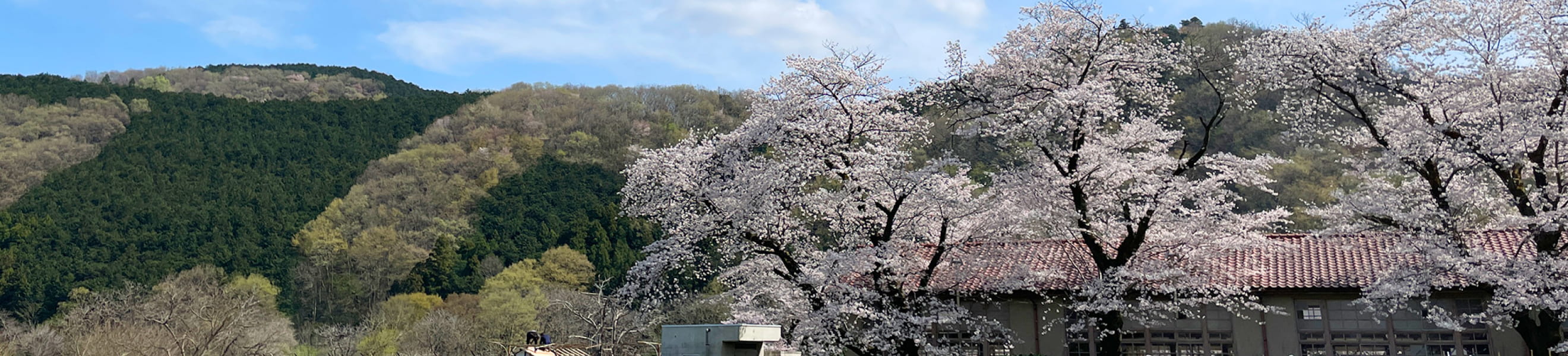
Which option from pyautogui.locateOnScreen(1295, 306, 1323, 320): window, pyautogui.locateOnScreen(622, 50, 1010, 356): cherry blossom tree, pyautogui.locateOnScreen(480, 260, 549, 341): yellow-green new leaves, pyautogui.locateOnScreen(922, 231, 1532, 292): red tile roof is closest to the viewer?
pyautogui.locateOnScreen(622, 50, 1010, 356): cherry blossom tree

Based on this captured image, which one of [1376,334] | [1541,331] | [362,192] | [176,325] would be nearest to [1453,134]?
[1541,331]

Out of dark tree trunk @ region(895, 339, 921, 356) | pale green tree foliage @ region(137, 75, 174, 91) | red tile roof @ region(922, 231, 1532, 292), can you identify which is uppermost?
pale green tree foliage @ region(137, 75, 174, 91)

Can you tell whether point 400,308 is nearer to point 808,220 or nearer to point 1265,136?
point 808,220

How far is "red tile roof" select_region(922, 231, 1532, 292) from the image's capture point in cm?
1725

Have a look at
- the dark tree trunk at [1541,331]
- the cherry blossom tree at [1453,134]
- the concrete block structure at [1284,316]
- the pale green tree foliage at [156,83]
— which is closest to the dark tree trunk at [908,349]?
the concrete block structure at [1284,316]

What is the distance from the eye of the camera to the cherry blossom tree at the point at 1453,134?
13.4m

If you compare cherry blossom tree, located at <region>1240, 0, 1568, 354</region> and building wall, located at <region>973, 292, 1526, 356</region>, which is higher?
cherry blossom tree, located at <region>1240, 0, 1568, 354</region>

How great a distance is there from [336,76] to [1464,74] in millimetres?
105244

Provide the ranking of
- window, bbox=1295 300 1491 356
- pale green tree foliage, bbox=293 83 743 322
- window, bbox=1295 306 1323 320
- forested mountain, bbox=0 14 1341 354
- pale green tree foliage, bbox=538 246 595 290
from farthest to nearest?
pale green tree foliage, bbox=293 83 743 322
pale green tree foliage, bbox=538 246 595 290
forested mountain, bbox=0 14 1341 354
window, bbox=1295 306 1323 320
window, bbox=1295 300 1491 356

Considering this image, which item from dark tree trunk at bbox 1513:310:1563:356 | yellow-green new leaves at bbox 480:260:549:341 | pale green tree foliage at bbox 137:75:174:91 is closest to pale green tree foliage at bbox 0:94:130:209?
pale green tree foliage at bbox 137:75:174:91

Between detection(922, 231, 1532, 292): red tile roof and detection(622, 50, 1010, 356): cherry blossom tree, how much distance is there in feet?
2.05

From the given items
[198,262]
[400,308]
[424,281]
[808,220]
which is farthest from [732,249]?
[198,262]

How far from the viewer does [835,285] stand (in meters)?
16.3

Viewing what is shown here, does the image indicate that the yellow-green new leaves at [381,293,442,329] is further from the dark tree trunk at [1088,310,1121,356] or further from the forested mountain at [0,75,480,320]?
the dark tree trunk at [1088,310,1121,356]
